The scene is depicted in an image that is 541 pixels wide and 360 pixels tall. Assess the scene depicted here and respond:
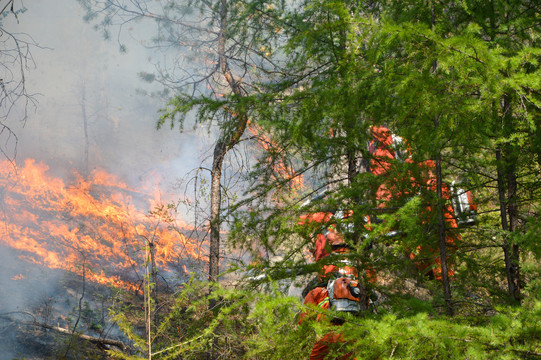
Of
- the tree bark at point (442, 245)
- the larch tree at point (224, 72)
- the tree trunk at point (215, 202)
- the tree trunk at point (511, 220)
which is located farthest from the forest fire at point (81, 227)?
the tree trunk at point (511, 220)

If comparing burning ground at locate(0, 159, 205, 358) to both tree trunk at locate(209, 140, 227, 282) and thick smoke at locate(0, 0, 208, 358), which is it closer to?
thick smoke at locate(0, 0, 208, 358)

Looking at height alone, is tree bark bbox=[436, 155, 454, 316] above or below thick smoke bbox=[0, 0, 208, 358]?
below

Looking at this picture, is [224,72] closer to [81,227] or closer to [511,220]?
[511,220]

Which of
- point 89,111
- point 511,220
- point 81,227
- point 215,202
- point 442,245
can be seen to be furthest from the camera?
point 89,111

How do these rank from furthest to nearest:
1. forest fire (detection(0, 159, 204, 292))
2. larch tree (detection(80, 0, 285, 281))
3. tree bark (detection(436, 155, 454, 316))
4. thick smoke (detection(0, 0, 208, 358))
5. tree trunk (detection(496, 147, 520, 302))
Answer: thick smoke (detection(0, 0, 208, 358)) < forest fire (detection(0, 159, 204, 292)) < larch tree (detection(80, 0, 285, 281)) < tree trunk (detection(496, 147, 520, 302)) < tree bark (detection(436, 155, 454, 316))

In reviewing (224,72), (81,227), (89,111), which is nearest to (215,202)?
(224,72)

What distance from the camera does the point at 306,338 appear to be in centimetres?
322

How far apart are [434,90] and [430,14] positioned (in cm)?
144

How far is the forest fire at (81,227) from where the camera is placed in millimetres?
11227

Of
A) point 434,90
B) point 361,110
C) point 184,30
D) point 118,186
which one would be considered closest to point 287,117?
point 361,110

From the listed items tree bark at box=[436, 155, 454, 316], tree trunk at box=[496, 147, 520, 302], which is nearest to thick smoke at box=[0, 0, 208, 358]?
tree bark at box=[436, 155, 454, 316]

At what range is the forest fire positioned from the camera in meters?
11.2

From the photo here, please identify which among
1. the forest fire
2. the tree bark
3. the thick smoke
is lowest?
the tree bark

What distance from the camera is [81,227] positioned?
486 inches
